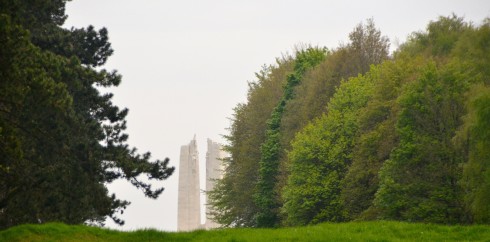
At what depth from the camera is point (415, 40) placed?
7131 cm

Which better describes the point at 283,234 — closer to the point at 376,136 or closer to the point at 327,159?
the point at 376,136

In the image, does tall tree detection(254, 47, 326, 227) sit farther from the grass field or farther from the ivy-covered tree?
the grass field

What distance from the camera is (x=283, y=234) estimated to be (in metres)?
33.6

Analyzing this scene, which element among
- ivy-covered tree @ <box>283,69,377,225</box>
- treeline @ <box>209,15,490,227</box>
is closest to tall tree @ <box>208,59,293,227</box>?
treeline @ <box>209,15,490,227</box>

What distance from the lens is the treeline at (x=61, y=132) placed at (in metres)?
31.2

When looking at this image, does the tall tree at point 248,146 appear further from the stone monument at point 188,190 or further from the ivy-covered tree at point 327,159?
the stone monument at point 188,190

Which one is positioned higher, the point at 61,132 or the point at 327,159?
the point at 327,159

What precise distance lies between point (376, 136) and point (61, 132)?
29.0 metres

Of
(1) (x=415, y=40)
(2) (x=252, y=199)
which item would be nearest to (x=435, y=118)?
(1) (x=415, y=40)

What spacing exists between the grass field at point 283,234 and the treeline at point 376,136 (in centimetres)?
1084

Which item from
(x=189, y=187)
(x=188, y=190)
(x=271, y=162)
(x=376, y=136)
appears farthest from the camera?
(x=188, y=190)

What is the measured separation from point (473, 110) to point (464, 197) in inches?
217

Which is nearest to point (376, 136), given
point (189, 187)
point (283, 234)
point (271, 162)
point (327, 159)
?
point (327, 159)

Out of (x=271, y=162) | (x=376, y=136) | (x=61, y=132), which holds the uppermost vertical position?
(x=271, y=162)
